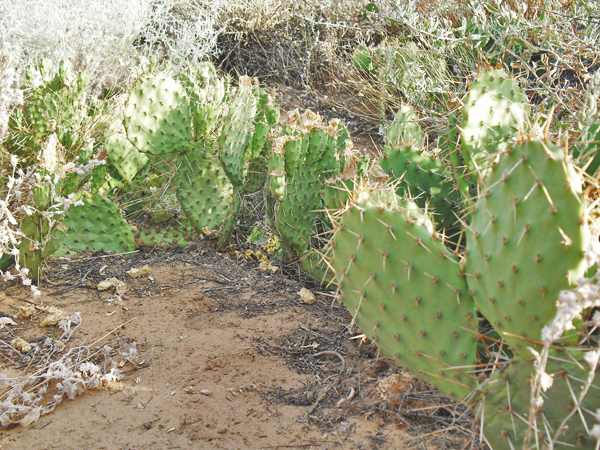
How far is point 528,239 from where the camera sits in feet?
3.73

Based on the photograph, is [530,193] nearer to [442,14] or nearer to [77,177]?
[77,177]

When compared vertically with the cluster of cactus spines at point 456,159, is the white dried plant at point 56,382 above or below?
below

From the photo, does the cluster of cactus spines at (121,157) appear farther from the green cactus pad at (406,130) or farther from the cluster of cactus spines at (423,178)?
the cluster of cactus spines at (423,178)

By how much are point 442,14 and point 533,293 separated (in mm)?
4902

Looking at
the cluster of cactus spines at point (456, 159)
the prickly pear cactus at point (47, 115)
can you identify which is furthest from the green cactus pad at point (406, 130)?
the prickly pear cactus at point (47, 115)

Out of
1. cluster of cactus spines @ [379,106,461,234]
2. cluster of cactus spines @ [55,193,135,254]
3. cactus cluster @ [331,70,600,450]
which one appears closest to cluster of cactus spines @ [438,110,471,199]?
cluster of cactus spines @ [379,106,461,234]

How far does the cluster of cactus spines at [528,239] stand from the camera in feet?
3.56

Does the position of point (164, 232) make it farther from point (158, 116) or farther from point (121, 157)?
point (158, 116)

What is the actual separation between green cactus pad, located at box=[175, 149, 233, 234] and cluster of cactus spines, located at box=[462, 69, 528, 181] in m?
1.87

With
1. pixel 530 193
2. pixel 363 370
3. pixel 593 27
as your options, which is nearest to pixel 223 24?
pixel 593 27

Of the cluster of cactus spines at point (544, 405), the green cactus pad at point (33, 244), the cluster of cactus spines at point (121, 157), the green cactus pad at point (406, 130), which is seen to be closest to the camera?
the cluster of cactus spines at point (544, 405)

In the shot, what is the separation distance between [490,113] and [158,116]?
206cm

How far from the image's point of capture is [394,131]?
2.60 metres

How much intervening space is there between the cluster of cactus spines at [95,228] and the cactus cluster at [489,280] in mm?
2090
